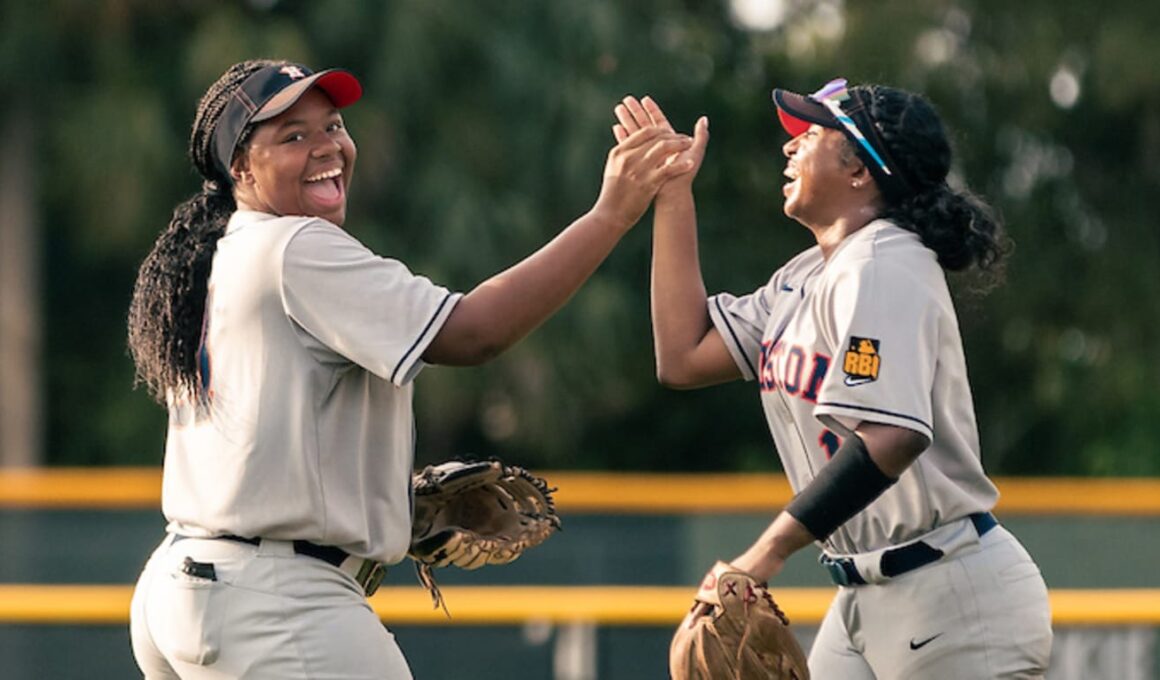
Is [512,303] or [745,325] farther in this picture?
[745,325]

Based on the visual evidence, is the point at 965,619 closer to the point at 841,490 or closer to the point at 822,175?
the point at 841,490

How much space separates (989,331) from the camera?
53.1 feet

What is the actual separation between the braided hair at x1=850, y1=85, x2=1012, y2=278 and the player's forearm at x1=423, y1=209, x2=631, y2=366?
2.09 feet

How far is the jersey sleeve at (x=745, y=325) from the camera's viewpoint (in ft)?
12.8

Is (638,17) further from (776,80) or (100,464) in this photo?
(100,464)

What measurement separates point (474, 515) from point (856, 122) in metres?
1.07

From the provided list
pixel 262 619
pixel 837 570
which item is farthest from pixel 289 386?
pixel 837 570

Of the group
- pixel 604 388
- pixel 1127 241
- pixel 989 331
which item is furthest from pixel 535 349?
pixel 1127 241

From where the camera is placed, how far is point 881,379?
3.30m

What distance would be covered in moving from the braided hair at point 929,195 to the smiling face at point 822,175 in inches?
3.2

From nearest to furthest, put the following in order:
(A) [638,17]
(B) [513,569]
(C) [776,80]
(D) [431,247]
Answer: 1. (B) [513,569]
2. (D) [431,247]
3. (A) [638,17]
4. (C) [776,80]

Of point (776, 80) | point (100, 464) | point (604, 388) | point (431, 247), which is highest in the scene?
point (776, 80)

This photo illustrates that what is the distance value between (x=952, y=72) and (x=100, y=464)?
24.4ft

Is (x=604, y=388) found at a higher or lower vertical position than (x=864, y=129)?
lower
